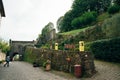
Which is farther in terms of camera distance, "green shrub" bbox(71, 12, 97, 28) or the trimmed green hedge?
"green shrub" bbox(71, 12, 97, 28)

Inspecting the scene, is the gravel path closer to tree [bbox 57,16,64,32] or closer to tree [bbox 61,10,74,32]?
tree [bbox 61,10,74,32]

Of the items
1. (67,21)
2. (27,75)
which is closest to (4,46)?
(67,21)

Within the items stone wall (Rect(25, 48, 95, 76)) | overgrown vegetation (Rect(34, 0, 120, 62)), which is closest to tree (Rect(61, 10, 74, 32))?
overgrown vegetation (Rect(34, 0, 120, 62))

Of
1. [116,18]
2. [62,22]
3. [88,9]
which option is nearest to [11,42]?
[62,22]

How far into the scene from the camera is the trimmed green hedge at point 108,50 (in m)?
17.6

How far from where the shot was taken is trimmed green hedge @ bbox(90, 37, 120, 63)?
17.6 meters

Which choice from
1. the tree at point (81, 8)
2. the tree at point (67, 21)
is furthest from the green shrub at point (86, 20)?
the tree at point (67, 21)

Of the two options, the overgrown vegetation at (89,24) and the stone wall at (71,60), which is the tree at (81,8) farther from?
the stone wall at (71,60)

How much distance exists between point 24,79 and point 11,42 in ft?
137

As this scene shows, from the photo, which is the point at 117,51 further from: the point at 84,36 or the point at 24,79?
the point at 84,36

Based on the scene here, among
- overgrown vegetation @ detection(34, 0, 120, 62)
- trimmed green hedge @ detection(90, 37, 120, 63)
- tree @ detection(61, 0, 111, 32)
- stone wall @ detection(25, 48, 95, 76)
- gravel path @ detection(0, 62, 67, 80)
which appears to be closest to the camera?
gravel path @ detection(0, 62, 67, 80)

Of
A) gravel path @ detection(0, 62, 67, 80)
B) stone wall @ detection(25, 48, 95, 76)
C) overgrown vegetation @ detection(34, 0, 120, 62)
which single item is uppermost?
overgrown vegetation @ detection(34, 0, 120, 62)

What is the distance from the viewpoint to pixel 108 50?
728 inches

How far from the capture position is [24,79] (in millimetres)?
14992
